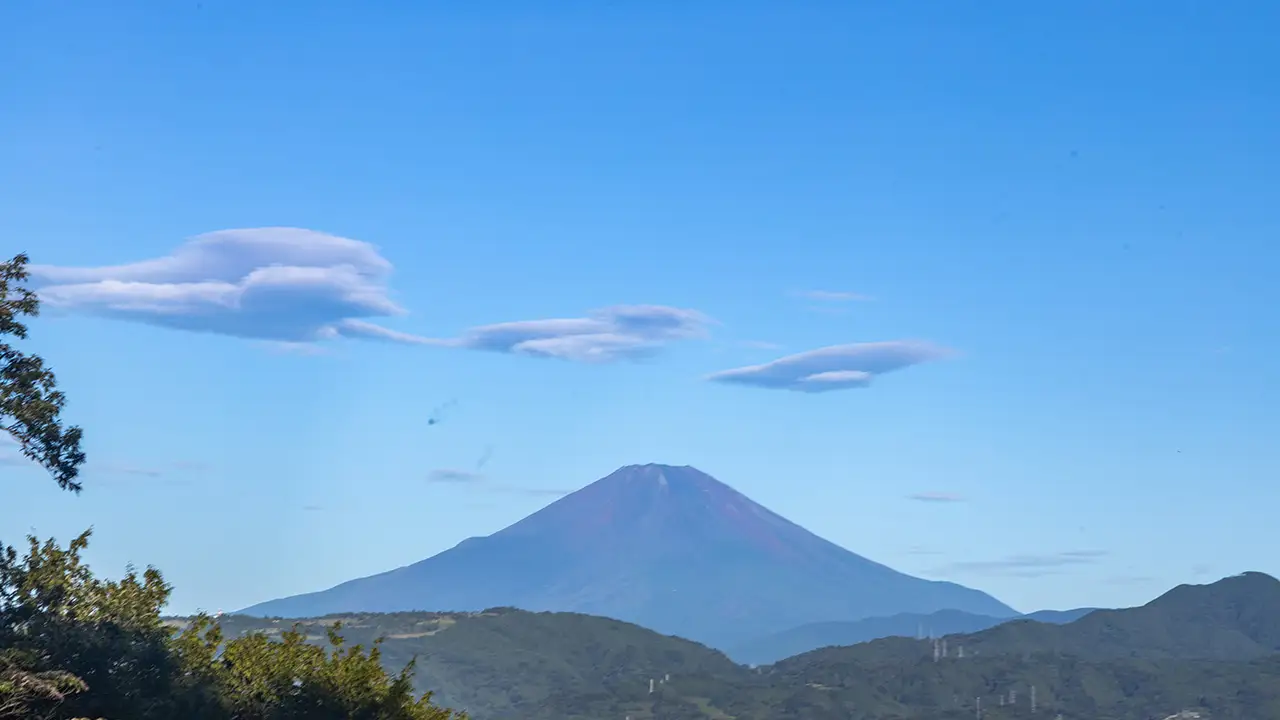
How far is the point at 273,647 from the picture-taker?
53625 mm

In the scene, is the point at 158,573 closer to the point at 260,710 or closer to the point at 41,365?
the point at 260,710

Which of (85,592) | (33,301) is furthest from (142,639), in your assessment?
(33,301)

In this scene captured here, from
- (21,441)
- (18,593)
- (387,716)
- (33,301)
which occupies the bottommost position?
(387,716)

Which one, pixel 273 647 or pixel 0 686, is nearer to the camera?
pixel 0 686

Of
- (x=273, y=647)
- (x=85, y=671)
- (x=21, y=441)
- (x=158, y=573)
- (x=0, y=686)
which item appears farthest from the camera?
(x=273, y=647)

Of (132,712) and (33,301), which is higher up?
(33,301)

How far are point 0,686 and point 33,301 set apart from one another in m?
12.1

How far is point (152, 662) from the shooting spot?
48.1 m

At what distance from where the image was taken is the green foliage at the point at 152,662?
45156 mm

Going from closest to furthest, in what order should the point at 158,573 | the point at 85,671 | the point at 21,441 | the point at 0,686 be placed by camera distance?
the point at 0,686
the point at 21,441
the point at 85,671
the point at 158,573

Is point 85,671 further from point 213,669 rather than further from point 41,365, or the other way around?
point 41,365

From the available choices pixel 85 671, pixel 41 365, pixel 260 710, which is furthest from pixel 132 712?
pixel 41 365

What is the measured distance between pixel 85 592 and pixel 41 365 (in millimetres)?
10241

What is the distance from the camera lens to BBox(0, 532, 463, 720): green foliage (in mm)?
45156
